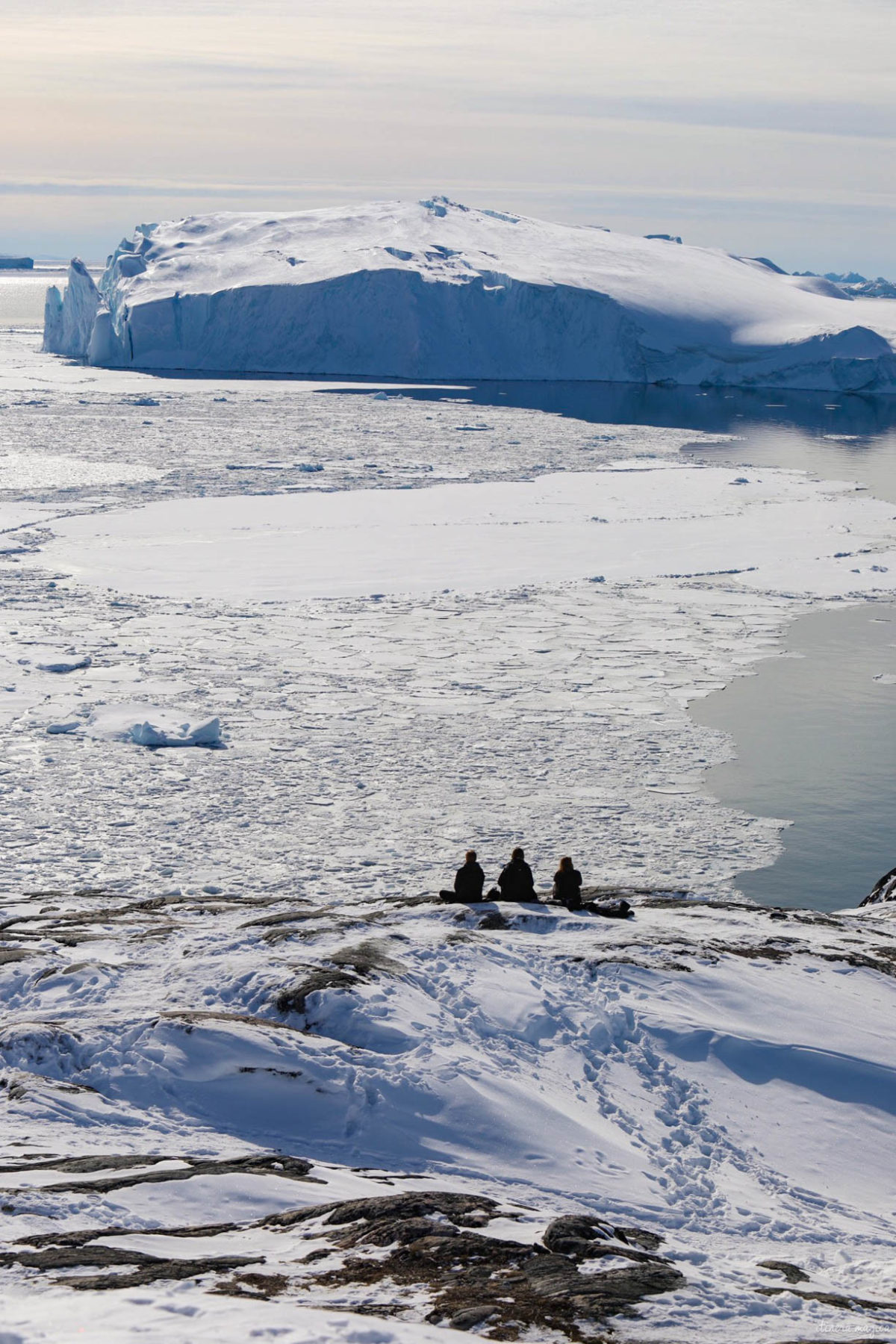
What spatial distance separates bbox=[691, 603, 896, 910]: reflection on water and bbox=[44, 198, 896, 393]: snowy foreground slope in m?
43.9

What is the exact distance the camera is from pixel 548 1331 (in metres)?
4.58

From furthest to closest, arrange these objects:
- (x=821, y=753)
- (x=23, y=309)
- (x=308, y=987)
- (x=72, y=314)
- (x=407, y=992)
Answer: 1. (x=23, y=309)
2. (x=72, y=314)
3. (x=821, y=753)
4. (x=407, y=992)
5. (x=308, y=987)

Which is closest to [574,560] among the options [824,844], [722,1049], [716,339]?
[824,844]

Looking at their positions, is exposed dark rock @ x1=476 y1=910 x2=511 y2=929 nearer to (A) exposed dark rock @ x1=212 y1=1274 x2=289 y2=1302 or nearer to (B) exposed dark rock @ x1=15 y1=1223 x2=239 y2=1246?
(B) exposed dark rock @ x1=15 y1=1223 x2=239 y2=1246

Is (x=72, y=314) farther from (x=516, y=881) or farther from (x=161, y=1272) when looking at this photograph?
(x=161, y=1272)

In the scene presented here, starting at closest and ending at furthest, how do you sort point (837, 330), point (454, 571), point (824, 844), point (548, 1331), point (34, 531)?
point (548, 1331) < point (824, 844) < point (454, 571) < point (34, 531) < point (837, 330)

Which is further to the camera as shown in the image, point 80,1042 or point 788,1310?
point 80,1042

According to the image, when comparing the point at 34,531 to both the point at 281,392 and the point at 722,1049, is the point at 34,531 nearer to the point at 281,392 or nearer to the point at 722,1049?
the point at 722,1049

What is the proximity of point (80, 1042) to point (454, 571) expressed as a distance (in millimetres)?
16051

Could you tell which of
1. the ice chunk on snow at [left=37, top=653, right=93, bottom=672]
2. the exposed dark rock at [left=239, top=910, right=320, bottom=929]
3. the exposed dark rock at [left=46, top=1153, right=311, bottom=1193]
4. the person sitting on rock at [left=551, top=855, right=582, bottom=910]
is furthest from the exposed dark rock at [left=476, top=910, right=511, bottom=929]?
the ice chunk on snow at [left=37, top=653, right=93, bottom=672]

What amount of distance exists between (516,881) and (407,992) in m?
1.83

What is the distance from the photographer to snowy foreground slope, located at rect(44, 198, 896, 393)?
5916 centimetres

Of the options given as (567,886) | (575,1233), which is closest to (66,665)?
(567,886)

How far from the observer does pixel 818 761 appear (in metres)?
14.0
